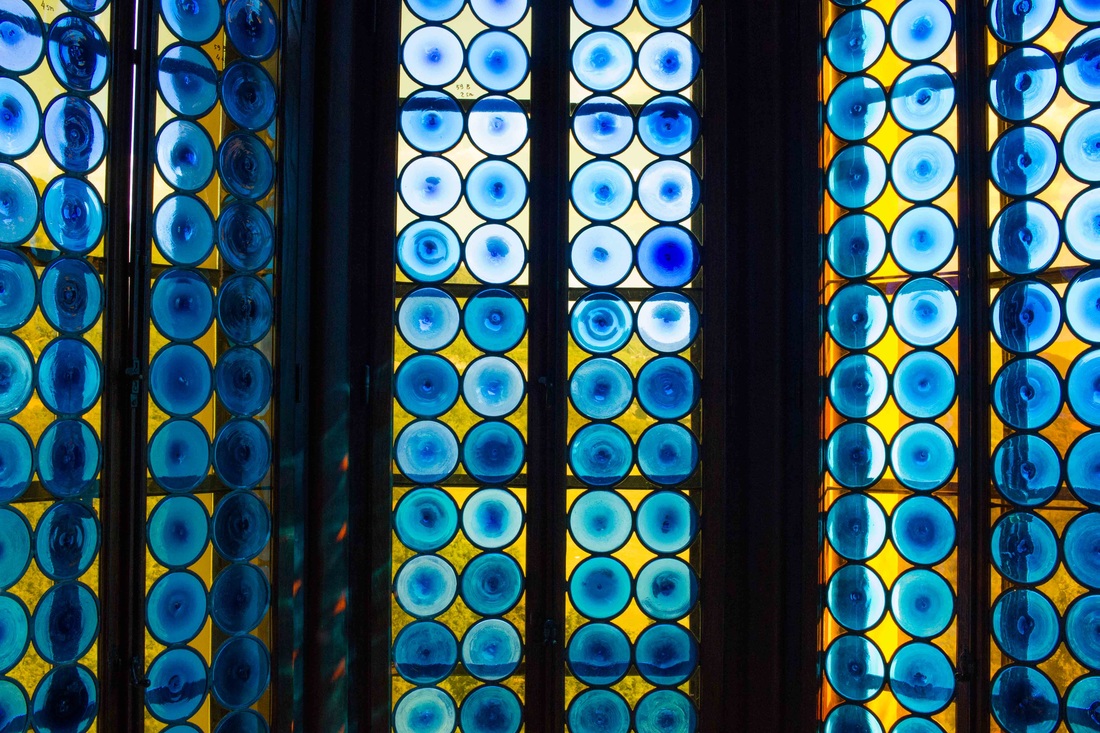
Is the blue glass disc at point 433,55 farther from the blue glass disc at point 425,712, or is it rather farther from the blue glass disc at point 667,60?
the blue glass disc at point 425,712

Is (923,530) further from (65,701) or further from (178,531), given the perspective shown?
(65,701)

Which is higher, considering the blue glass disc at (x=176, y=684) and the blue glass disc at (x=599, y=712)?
the blue glass disc at (x=176, y=684)

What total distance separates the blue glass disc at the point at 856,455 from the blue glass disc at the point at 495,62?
1786 mm

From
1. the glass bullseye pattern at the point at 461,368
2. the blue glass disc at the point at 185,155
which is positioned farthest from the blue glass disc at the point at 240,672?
the blue glass disc at the point at 185,155

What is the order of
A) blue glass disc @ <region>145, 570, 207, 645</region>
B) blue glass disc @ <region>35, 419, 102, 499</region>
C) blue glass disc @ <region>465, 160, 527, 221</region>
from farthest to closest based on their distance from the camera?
blue glass disc @ <region>465, 160, 527, 221</region>
blue glass disc @ <region>145, 570, 207, 645</region>
blue glass disc @ <region>35, 419, 102, 499</region>

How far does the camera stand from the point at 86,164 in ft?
8.39

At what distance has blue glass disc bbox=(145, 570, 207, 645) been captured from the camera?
8.78 feet

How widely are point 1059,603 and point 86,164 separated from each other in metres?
3.25

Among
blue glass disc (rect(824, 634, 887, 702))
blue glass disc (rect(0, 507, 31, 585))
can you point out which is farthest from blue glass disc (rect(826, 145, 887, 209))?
blue glass disc (rect(0, 507, 31, 585))

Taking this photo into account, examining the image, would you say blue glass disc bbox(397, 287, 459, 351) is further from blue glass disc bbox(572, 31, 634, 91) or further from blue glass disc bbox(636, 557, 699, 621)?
blue glass disc bbox(636, 557, 699, 621)

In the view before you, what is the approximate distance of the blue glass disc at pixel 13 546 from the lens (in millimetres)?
2338

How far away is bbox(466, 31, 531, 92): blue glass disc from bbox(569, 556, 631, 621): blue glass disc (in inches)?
72.2

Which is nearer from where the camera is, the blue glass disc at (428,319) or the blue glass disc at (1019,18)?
the blue glass disc at (1019,18)

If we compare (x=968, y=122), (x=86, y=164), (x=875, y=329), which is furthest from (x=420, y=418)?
(x=968, y=122)
